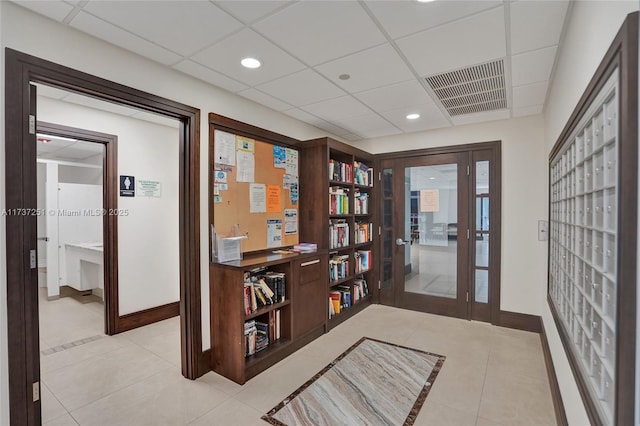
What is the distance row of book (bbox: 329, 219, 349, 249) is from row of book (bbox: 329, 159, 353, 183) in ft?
1.85

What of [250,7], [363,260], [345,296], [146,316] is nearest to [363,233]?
[363,260]

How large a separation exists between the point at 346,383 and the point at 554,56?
9.80 feet

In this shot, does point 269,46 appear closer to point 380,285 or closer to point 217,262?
point 217,262

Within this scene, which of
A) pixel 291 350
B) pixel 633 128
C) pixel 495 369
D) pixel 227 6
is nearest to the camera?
pixel 633 128

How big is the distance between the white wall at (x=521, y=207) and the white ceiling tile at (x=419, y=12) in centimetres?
241

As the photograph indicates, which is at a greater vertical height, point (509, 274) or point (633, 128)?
point (633, 128)

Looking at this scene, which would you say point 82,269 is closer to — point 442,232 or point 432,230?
point 432,230

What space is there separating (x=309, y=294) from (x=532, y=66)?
9.33ft

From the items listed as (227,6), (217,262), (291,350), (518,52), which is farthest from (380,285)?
(227,6)

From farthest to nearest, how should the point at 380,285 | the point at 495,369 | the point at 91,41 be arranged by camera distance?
the point at 380,285 < the point at 495,369 < the point at 91,41

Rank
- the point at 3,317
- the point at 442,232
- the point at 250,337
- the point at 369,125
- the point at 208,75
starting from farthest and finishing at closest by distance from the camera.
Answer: the point at 442,232 → the point at 369,125 → the point at 250,337 → the point at 208,75 → the point at 3,317

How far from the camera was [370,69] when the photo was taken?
8.30 feet

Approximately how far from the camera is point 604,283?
113 cm

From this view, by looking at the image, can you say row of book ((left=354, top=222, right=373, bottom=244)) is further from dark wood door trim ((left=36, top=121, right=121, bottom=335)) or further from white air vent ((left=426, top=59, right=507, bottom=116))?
dark wood door trim ((left=36, top=121, right=121, bottom=335))
